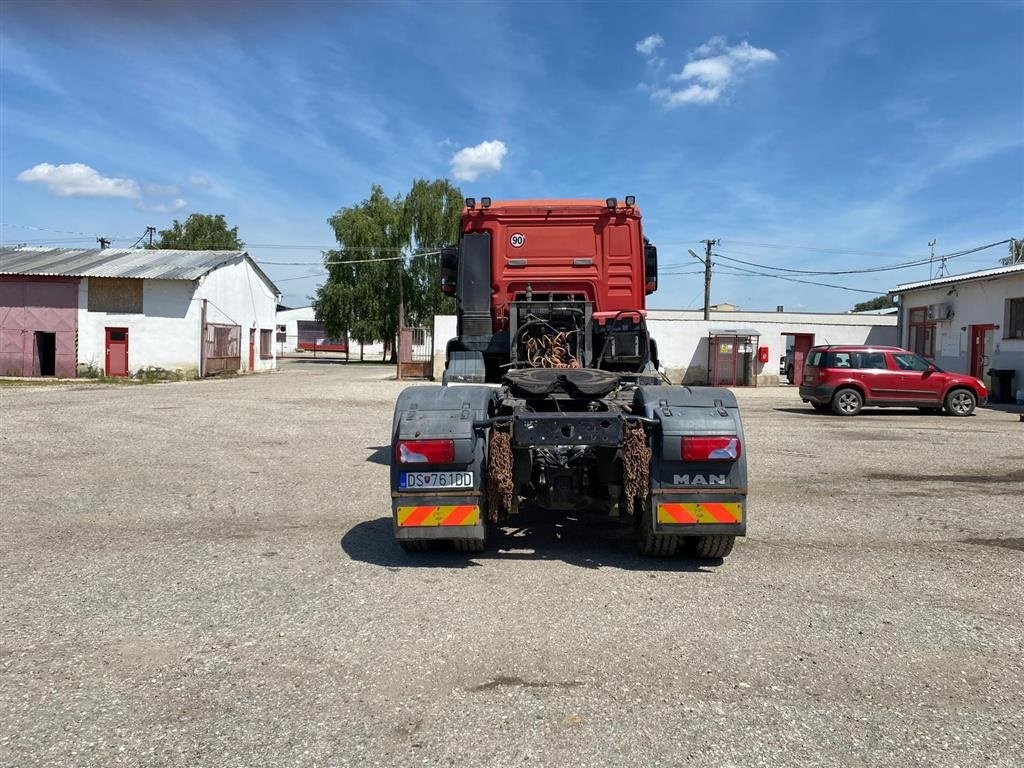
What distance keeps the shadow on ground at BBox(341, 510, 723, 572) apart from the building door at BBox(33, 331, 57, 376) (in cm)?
2883

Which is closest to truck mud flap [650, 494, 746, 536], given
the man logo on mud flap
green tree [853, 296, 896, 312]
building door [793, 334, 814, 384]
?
the man logo on mud flap

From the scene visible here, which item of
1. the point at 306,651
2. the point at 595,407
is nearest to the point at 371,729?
the point at 306,651

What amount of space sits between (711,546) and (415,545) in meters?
2.05

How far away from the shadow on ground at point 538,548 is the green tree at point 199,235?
214 feet

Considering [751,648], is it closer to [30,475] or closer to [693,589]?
[693,589]

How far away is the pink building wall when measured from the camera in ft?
93.1

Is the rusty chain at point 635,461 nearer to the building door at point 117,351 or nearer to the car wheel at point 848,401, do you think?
the car wheel at point 848,401

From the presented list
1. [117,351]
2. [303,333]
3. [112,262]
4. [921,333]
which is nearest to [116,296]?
[117,351]

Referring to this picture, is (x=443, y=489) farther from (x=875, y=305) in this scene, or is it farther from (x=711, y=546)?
(x=875, y=305)

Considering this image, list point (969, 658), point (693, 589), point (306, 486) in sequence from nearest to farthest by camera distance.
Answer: point (969, 658) → point (693, 589) → point (306, 486)

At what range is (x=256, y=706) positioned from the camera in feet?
9.74

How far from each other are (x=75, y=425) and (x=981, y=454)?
14.7 metres

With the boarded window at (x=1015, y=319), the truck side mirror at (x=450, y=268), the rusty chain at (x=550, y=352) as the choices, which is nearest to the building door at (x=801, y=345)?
the boarded window at (x=1015, y=319)

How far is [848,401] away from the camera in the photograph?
53.9 feet
